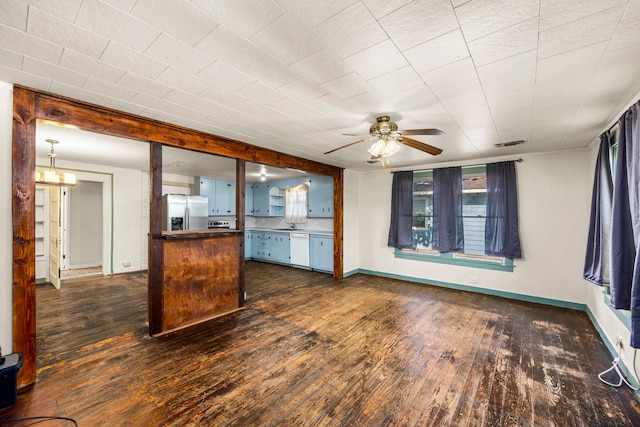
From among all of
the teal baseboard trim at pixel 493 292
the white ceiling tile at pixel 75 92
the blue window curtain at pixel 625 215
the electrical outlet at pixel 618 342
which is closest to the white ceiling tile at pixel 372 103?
the blue window curtain at pixel 625 215

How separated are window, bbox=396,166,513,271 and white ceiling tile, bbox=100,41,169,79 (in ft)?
16.1

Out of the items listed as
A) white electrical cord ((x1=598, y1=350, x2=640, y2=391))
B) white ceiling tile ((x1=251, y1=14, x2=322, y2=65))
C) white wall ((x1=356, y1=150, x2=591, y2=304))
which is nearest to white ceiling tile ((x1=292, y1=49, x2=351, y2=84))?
white ceiling tile ((x1=251, y1=14, x2=322, y2=65))

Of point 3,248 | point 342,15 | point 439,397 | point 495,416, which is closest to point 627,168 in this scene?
point 495,416

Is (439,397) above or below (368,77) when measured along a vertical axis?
below

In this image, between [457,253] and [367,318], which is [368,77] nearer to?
[367,318]

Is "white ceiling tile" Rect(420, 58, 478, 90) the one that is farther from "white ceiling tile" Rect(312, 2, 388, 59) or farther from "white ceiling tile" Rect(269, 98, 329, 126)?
"white ceiling tile" Rect(269, 98, 329, 126)

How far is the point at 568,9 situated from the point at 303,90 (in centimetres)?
162

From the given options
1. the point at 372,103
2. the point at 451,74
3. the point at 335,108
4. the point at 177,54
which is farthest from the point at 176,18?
the point at 451,74

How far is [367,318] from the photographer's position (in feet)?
11.8

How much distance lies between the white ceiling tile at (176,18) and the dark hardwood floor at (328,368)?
2.45 metres

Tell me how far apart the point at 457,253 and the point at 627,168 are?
3.15 meters

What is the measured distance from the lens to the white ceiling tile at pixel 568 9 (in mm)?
1259

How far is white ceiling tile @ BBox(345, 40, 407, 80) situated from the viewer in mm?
1626

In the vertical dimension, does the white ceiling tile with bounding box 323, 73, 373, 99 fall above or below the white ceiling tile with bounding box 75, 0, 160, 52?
below
